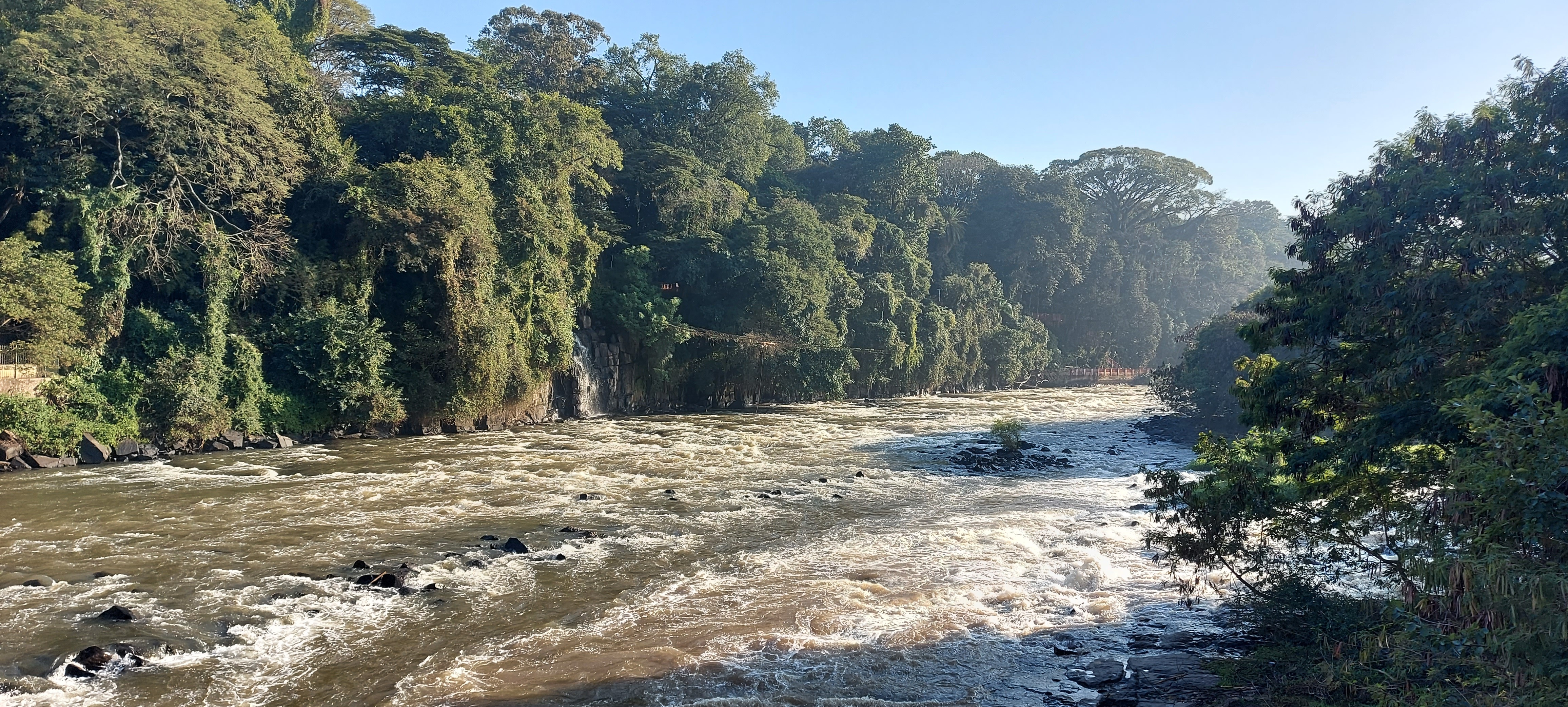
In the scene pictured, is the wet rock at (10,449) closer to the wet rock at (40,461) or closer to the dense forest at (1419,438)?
the wet rock at (40,461)

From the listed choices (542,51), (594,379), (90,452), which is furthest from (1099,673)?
(542,51)

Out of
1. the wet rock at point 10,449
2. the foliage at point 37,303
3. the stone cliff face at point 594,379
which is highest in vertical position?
the foliage at point 37,303

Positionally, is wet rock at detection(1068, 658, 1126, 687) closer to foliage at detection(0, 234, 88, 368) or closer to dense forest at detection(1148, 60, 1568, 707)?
dense forest at detection(1148, 60, 1568, 707)

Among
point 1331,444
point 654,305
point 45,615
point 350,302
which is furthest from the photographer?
point 654,305

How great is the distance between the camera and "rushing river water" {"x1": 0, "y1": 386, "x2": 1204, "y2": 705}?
7.25 m

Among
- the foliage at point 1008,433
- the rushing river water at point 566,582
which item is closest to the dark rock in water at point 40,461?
the rushing river water at point 566,582

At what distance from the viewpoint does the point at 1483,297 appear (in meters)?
6.78

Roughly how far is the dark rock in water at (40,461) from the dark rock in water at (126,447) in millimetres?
1278

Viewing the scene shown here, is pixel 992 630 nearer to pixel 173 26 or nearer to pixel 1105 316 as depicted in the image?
pixel 173 26

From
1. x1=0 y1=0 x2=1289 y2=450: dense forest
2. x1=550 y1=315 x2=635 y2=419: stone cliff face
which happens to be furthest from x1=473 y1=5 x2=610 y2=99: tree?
x1=550 y1=315 x2=635 y2=419: stone cliff face

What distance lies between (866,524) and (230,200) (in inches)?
786

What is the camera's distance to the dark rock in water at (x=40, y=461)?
1700cm

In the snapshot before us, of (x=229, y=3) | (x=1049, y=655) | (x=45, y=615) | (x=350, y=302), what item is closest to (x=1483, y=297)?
(x=1049, y=655)

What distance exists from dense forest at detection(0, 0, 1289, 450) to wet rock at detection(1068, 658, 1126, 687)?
21.3 meters
